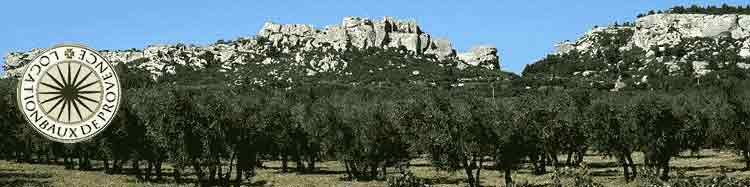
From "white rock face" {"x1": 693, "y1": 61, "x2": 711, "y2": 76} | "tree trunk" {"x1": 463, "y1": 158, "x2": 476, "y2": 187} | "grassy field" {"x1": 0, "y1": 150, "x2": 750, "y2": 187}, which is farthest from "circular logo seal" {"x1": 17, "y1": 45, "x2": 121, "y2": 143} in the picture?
"white rock face" {"x1": 693, "y1": 61, "x2": 711, "y2": 76}

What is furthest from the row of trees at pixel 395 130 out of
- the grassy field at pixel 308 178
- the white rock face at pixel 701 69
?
the white rock face at pixel 701 69

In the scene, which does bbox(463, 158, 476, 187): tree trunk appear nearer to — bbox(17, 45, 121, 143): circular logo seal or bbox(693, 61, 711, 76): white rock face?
bbox(17, 45, 121, 143): circular logo seal

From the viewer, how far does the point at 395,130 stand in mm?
69500

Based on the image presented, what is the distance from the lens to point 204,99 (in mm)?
53156

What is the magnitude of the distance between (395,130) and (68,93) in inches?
2089

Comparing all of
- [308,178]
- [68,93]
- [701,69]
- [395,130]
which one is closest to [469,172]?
[395,130]

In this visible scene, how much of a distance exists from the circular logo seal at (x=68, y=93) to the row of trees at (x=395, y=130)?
32221 mm

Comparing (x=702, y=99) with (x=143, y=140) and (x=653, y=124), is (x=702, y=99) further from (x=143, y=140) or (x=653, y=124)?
(x=143, y=140)

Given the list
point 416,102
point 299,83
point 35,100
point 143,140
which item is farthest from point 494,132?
point 299,83

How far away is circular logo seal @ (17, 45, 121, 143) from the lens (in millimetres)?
17734

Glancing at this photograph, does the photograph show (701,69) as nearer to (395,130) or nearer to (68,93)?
(395,130)

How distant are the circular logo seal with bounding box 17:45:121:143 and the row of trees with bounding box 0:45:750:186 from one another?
32221 millimetres

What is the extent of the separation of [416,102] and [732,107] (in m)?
41.0

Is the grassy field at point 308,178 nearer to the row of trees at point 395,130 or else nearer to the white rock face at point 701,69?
the row of trees at point 395,130
